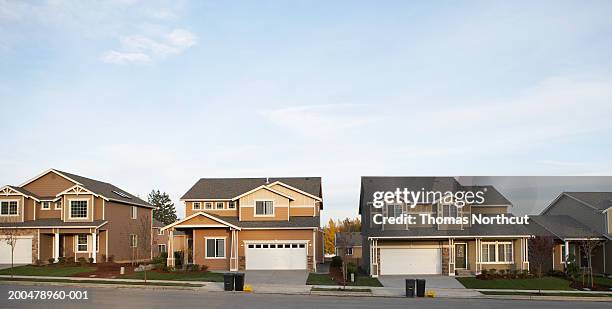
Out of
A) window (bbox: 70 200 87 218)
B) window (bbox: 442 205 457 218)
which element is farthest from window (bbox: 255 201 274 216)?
window (bbox: 70 200 87 218)

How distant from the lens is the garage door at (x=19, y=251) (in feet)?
156

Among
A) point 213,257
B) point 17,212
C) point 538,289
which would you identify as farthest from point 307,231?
point 17,212

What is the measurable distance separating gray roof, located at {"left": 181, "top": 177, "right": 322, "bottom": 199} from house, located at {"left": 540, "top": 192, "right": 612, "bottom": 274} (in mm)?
20356

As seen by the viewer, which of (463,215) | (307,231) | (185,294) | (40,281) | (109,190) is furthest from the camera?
(109,190)

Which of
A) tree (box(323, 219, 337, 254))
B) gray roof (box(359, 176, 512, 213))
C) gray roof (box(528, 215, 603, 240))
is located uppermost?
gray roof (box(359, 176, 512, 213))

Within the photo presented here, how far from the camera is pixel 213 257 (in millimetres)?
45875

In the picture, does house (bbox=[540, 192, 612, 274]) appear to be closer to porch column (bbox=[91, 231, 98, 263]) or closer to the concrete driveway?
the concrete driveway

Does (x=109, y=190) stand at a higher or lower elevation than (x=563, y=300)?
higher

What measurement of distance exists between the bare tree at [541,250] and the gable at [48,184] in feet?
115

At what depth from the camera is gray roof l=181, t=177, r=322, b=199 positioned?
5188 cm

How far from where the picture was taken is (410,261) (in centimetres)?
4331

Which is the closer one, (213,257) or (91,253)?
(213,257)

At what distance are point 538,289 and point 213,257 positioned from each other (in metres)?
22.6

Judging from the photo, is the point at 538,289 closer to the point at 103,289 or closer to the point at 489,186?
the point at 489,186
